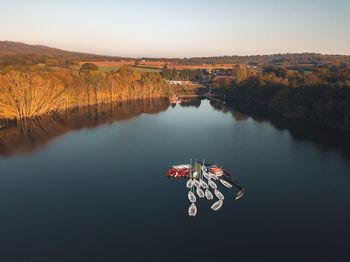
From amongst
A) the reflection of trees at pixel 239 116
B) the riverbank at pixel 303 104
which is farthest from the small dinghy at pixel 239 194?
the reflection of trees at pixel 239 116

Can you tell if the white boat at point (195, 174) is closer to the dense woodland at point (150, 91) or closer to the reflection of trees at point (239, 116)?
the dense woodland at point (150, 91)

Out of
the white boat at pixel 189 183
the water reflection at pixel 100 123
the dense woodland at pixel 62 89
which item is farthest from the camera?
the dense woodland at pixel 62 89

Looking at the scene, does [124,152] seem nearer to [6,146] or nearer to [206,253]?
[6,146]

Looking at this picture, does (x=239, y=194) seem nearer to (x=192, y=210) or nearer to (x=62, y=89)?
(x=192, y=210)

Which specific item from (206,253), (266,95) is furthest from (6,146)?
(266,95)

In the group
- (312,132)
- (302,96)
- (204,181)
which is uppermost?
(302,96)

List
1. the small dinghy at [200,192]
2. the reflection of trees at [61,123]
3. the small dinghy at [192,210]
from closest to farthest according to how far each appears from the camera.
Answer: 1. the small dinghy at [192,210]
2. the small dinghy at [200,192]
3. the reflection of trees at [61,123]

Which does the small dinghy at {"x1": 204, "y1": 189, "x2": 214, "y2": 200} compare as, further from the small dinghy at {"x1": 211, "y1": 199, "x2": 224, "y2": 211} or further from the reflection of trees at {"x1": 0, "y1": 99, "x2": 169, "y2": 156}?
the reflection of trees at {"x1": 0, "y1": 99, "x2": 169, "y2": 156}

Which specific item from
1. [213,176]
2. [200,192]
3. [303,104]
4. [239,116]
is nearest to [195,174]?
[213,176]
